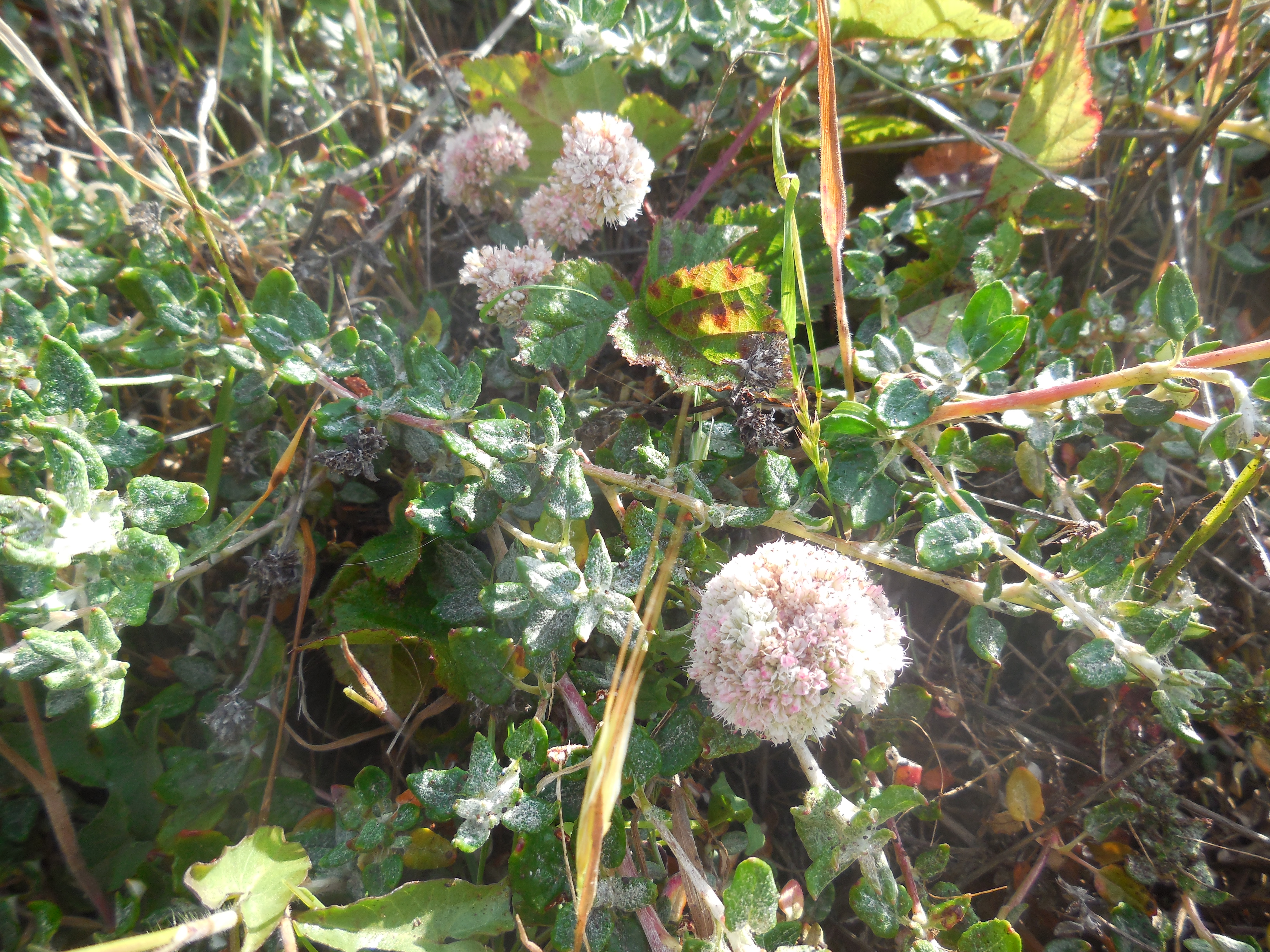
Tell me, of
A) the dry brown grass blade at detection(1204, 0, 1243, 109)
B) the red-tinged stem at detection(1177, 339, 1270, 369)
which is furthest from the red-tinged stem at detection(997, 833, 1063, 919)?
the dry brown grass blade at detection(1204, 0, 1243, 109)

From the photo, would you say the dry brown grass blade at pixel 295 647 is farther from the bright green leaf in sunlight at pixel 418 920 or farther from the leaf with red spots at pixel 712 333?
the leaf with red spots at pixel 712 333

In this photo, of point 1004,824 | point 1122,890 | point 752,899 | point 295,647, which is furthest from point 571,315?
point 1122,890

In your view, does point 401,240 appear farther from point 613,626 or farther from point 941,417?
point 941,417

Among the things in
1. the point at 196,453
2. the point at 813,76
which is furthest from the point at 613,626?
the point at 813,76

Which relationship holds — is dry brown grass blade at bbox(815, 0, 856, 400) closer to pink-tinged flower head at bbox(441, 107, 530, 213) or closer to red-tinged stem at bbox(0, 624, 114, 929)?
pink-tinged flower head at bbox(441, 107, 530, 213)

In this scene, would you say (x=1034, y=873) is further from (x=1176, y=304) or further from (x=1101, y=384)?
(x=1176, y=304)

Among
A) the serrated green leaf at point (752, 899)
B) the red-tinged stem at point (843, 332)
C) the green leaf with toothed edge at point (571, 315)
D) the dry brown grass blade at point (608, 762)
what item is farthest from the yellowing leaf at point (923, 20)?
the serrated green leaf at point (752, 899)
